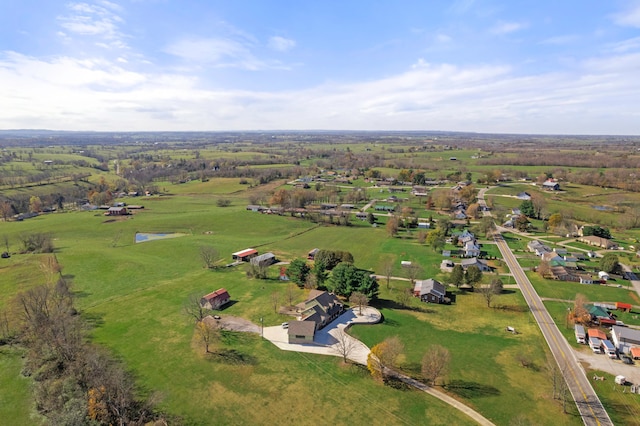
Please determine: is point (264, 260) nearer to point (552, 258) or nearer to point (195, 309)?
point (195, 309)

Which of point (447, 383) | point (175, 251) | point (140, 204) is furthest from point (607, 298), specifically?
point (140, 204)

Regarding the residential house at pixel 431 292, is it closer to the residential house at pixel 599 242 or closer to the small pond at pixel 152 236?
the residential house at pixel 599 242

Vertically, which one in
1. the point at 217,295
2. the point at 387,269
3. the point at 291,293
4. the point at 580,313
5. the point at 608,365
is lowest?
the point at 608,365

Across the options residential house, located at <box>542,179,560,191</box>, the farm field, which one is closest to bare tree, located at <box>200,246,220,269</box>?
the farm field

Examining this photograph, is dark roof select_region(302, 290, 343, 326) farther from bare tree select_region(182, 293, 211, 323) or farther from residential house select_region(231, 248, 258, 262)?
residential house select_region(231, 248, 258, 262)

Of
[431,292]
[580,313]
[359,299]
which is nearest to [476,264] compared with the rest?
[431,292]

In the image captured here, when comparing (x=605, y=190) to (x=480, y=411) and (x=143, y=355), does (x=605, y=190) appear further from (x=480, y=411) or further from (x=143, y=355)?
(x=143, y=355)
